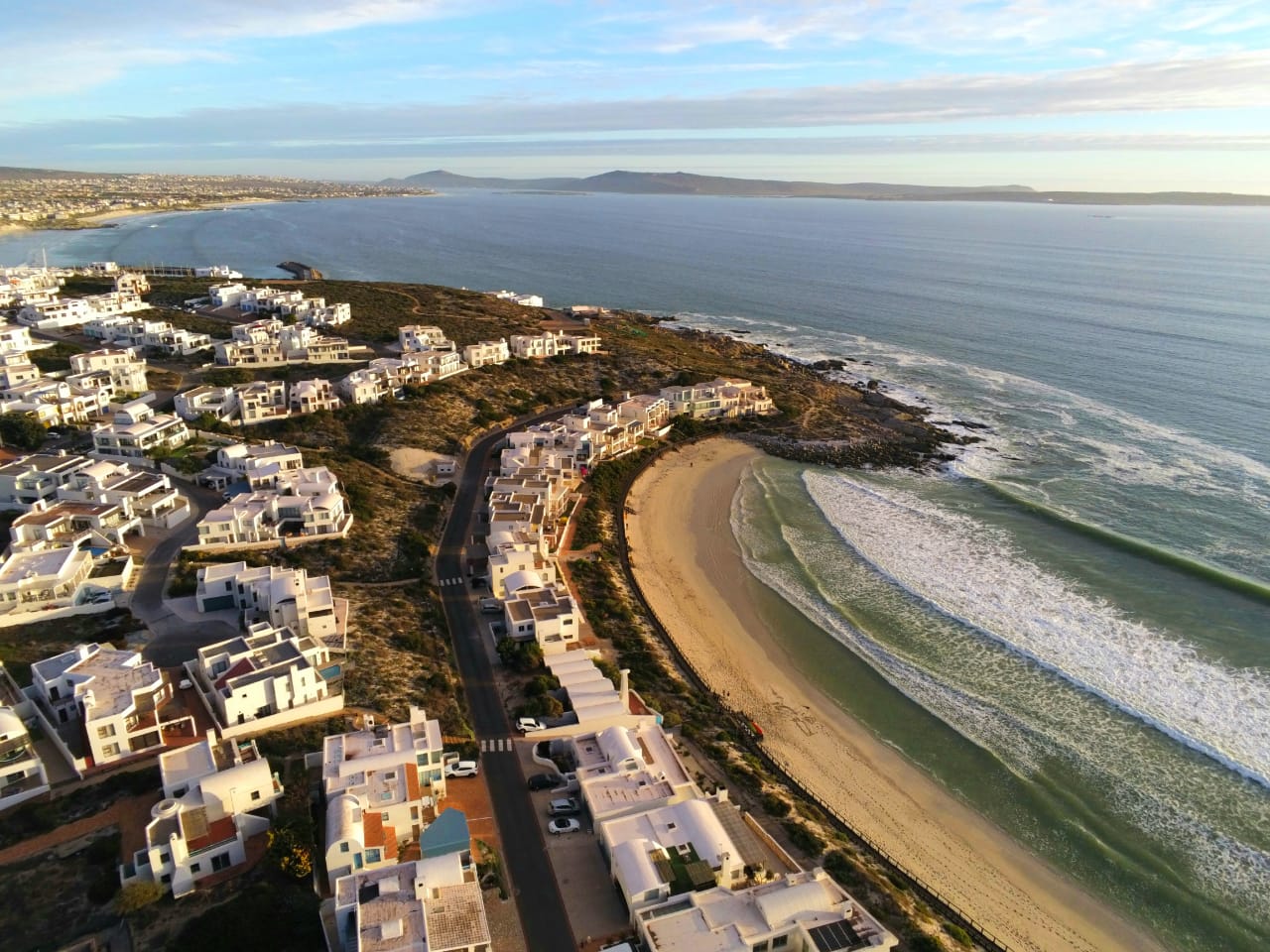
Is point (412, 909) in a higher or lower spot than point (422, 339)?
lower

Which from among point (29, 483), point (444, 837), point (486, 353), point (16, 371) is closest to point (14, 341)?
point (16, 371)

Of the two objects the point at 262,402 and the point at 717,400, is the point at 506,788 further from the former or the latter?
the point at 717,400

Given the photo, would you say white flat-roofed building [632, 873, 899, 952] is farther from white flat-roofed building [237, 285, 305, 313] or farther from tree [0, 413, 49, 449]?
white flat-roofed building [237, 285, 305, 313]

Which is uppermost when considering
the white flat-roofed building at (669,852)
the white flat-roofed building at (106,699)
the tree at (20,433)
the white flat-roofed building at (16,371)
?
the white flat-roofed building at (16,371)

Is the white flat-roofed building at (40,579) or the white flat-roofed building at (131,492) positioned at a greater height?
the white flat-roofed building at (131,492)

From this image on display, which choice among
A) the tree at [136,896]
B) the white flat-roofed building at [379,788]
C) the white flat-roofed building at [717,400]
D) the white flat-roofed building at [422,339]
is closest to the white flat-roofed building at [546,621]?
the white flat-roofed building at [379,788]

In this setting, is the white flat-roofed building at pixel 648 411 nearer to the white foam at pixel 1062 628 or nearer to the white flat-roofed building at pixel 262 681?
the white foam at pixel 1062 628
